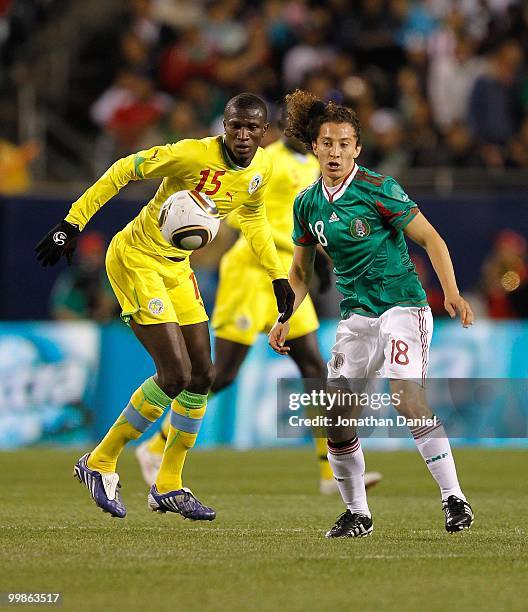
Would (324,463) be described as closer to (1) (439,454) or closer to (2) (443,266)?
(1) (439,454)

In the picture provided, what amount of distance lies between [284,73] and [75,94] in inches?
124

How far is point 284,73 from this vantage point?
57.9ft

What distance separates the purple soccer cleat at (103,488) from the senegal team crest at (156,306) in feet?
3.17

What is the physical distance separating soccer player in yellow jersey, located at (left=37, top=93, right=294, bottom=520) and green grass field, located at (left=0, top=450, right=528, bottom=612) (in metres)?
0.33

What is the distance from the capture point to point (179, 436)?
821cm

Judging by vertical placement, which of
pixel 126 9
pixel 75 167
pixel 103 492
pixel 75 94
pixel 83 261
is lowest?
pixel 103 492

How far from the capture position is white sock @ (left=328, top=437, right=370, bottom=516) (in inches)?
286

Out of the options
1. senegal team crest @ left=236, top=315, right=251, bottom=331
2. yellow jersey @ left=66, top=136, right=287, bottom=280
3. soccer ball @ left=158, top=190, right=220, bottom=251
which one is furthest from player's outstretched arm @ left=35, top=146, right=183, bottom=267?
senegal team crest @ left=236, top=315, right=251, bottom=331

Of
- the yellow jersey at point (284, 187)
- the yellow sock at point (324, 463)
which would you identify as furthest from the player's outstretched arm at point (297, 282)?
the yellow jersey at point (284, 187)

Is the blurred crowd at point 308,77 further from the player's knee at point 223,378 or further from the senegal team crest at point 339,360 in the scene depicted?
the senegal team crest at point 339,360

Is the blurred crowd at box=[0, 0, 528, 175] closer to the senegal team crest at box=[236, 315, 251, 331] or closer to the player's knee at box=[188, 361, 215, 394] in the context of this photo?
the senegal team crest at box=[236, 315, 251, 331]

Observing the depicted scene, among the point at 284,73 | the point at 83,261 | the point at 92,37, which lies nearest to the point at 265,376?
the point at 83,261

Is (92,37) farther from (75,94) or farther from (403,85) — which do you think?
(403,85)

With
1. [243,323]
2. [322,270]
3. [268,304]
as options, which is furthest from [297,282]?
[268,304]
